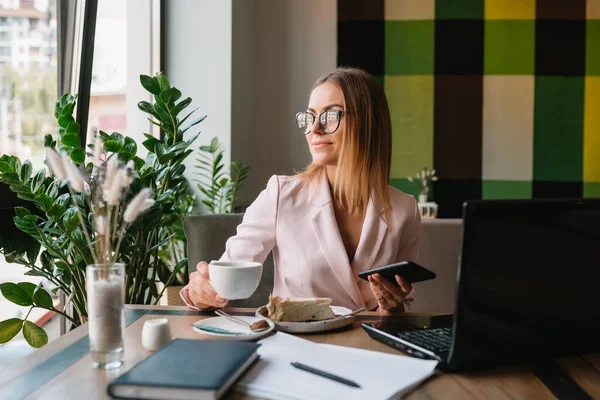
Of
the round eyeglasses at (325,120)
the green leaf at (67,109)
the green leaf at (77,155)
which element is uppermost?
the green leaf at (67,109)

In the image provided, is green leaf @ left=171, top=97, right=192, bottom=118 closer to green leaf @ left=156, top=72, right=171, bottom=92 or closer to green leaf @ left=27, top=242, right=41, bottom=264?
green leaf @ left=156, top=72, right=171, bottom=92

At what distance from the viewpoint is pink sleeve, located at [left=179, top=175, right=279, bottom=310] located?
1777 millimetres

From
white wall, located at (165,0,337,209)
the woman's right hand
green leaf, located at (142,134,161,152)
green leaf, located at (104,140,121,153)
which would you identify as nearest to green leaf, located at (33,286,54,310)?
green leaf, located at (104,140,121,153)

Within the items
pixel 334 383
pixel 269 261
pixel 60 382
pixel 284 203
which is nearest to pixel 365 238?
pixel 284 203

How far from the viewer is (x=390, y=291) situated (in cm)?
149

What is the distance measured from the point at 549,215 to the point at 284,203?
87cm

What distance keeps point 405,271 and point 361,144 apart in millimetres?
516

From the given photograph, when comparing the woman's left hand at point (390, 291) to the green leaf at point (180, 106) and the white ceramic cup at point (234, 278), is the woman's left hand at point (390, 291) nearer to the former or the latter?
the white ceramic cup at point (234, 278)

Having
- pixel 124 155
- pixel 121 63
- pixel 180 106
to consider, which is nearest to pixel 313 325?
pixel 124 155

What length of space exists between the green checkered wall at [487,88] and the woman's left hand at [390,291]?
268 centimetres

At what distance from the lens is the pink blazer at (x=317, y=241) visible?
1.75m

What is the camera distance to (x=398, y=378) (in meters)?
1.05

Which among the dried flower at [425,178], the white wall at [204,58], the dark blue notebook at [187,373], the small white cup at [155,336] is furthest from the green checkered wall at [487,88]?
the dark blue notebook at [187,373]

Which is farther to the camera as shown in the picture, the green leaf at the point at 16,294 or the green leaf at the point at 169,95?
the green leaf at the point at 169,95
